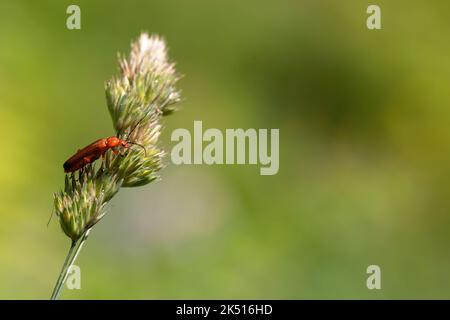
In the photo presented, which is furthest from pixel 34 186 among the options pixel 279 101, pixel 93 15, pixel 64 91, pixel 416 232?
pixel 416 232

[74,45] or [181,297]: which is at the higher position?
[74,45]

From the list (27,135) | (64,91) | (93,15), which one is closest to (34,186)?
(27,135)

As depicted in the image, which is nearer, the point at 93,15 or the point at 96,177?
the point at 96,177

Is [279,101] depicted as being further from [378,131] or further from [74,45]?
[74,45]

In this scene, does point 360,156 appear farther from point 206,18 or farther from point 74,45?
point 74,45

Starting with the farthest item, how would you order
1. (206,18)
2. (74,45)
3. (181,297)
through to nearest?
1. (206,18)
2. (74,45)
3. (181,297)

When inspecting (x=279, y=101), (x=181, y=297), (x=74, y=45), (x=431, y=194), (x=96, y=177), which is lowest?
(x=181, y=297)

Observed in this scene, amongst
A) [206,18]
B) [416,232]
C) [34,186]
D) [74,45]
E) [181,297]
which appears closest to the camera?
[181,297]
